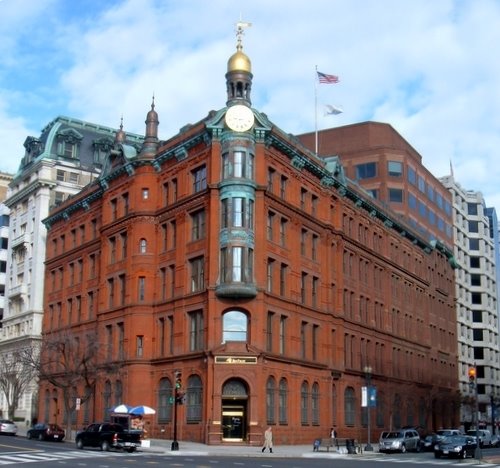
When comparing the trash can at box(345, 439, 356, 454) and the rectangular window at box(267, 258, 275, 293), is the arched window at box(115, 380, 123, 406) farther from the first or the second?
the trash can at box(345, 439, 356, 454)

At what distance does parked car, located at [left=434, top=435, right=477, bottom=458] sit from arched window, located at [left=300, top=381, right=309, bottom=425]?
13.7m

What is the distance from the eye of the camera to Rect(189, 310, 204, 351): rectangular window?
5650cm

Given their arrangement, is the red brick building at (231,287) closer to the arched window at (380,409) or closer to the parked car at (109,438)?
the arched window at (380,409)

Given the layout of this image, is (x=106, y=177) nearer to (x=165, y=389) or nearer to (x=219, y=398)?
(x=165, y=389)

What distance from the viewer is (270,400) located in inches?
2167

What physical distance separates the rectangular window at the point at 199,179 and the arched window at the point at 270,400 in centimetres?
1534

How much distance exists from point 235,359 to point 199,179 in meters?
14.7

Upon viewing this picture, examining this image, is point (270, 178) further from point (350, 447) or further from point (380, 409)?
point (380, 409)

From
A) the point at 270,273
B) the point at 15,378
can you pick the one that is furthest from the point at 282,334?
the point at 15,378

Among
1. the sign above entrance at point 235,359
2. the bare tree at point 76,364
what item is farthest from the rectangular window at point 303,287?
the bare tree at point 76,364

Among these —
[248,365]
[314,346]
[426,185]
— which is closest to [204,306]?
[248,365]

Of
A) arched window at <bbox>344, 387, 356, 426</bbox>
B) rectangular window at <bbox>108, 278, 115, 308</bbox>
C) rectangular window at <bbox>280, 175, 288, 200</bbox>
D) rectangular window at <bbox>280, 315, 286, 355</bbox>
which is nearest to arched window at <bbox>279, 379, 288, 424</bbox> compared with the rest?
rectangular window at <bbox>280, 315, 286, 355</bbox>

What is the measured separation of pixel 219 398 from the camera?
52.6m

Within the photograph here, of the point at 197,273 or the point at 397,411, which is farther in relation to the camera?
the point at 397,411
